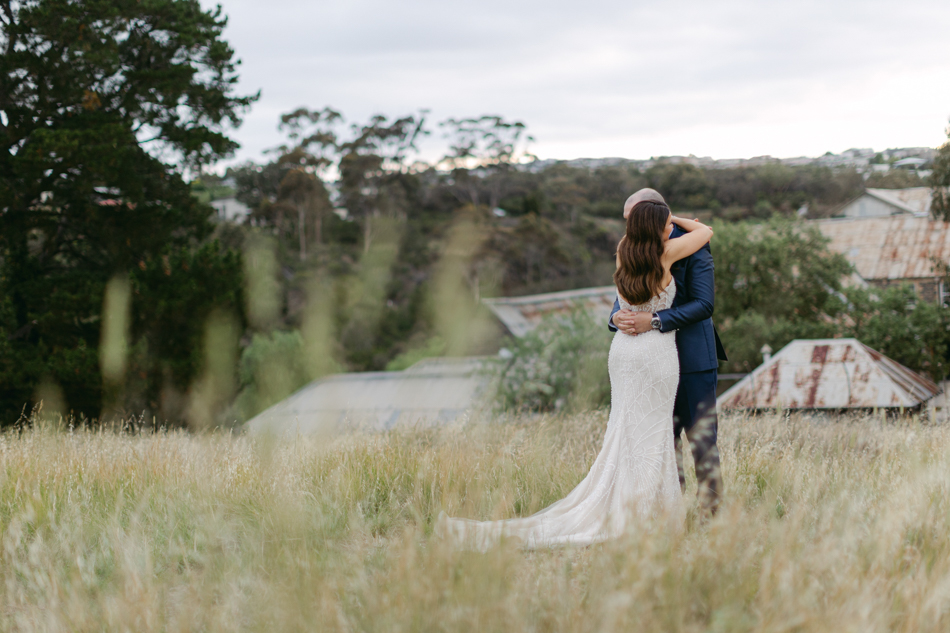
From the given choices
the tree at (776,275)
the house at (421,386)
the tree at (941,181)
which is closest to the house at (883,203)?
the tree at (776,275)

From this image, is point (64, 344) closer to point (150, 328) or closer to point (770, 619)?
point (150, 328)

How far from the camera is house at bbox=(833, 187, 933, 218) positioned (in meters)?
41.5

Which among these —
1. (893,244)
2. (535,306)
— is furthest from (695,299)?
(893,244)

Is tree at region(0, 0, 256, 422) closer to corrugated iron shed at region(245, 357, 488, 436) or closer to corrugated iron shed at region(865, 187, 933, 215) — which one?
corrugated iron shed at region(245, 357, 488, 436)

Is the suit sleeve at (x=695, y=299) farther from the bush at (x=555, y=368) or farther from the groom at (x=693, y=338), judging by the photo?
the bush at (x=555, y=368)

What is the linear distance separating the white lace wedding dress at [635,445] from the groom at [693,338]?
0.07 meters

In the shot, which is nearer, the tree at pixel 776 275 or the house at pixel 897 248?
the tree at pixel 776 275

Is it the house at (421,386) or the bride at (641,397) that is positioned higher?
the bride at (641,397)

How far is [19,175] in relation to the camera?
15.5 metres

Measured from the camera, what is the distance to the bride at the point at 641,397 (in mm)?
3299

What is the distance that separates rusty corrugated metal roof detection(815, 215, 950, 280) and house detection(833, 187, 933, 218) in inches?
350

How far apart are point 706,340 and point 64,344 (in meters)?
16.0

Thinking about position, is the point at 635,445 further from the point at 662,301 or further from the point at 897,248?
→ the point at 897,248

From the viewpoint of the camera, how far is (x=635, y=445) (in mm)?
3369
